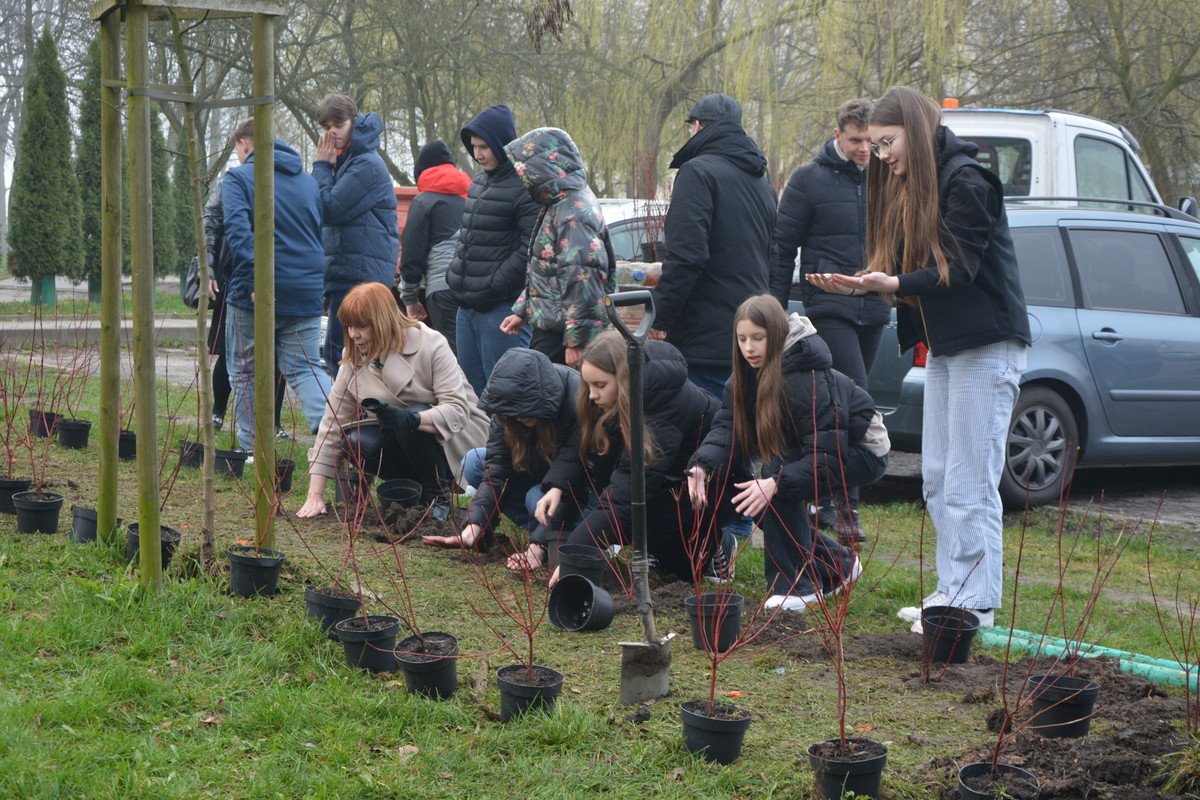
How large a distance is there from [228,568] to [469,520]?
3.83 ft

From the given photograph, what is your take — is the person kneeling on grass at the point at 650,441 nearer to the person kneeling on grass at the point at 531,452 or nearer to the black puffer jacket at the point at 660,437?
the black puffer jacket at the point at 660,437

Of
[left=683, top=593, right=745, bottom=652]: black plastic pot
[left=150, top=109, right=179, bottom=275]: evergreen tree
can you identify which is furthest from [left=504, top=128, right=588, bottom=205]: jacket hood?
[left=150, top=109, right=179, bottom=275]: evergreen tree

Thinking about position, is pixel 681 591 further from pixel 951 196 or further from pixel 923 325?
pixel 951 196

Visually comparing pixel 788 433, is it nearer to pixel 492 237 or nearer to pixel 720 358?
pixel 720 358

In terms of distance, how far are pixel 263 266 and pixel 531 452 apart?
5.01 feet

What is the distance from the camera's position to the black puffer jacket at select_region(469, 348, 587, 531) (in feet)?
16.4

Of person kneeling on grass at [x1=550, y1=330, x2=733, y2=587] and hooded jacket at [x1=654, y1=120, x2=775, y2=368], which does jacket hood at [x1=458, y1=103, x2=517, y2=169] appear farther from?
person kneeling on grass at [x1=550, y1=330, x2=733, y2=587]

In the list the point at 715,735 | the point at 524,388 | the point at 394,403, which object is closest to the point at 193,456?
the point at 394,403

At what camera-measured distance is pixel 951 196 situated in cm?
416

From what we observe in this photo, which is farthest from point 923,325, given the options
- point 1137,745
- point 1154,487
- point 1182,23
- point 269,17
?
point 1182,23

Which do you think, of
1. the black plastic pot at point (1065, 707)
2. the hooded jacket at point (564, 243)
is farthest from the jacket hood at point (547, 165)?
the black plastic pot at point (1065, 707)

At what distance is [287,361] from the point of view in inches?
279

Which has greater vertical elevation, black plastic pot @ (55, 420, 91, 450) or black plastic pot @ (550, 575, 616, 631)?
black plastic pot @ (55, 420, 91, 450)

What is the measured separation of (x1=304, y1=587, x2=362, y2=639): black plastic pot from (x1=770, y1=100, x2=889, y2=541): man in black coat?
8.51 ft
